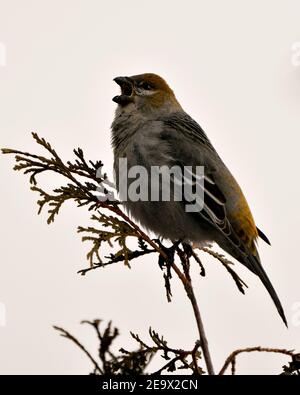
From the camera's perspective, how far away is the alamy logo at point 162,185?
5.43 m

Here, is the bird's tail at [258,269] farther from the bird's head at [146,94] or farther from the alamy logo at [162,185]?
the bird's head at [146,94]

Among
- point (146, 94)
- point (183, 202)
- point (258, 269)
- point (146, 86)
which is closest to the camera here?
point (258, 269)

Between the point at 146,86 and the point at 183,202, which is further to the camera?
the point at 146,86

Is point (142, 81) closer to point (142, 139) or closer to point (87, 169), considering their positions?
point (142, 139)

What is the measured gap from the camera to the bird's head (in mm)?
6360

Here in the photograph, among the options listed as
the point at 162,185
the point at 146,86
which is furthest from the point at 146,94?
the point at 162,185

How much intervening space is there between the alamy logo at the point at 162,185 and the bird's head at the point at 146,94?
1.05m

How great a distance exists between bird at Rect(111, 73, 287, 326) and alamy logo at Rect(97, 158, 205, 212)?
3 centimetres

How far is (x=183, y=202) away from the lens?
5496 millimetres

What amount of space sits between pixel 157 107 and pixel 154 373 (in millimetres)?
3477

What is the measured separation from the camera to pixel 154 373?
3654mm

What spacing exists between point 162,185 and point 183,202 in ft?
0.82

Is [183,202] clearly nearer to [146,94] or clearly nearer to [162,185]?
[162,185]
